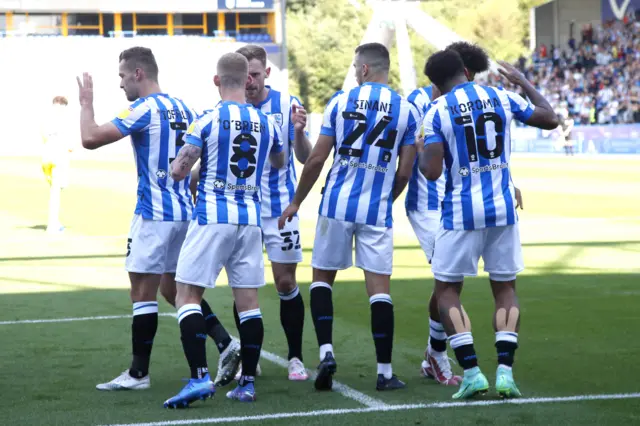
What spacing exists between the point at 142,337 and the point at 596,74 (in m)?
44.9

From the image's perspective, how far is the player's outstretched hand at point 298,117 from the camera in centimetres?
676

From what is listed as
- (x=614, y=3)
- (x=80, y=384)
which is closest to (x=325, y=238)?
(x=80, y=384)

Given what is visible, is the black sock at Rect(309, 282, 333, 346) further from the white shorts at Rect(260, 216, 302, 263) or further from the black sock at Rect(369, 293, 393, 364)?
the white shorts at Rect(260, 216, 302, 263)

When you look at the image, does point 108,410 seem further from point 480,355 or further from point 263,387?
point 480,355

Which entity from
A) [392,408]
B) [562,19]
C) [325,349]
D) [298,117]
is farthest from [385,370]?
[562,19]

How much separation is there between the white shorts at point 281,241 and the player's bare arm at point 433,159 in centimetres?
117

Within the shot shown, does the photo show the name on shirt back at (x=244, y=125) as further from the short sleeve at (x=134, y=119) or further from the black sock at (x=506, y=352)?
the black sock at (x=506, y=352)

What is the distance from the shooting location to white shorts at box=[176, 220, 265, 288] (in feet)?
19.9

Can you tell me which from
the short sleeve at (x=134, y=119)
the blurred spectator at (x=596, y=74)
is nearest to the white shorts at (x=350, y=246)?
the short sleeve at (x=134, y=119)

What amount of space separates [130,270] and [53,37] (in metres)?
59.8

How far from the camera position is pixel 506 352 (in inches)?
242

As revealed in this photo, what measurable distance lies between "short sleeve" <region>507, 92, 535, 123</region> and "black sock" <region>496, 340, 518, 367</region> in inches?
51.7

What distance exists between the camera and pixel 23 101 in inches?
2457

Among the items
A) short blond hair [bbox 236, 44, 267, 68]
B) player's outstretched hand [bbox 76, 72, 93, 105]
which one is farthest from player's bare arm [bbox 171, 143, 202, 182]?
short blond hair [bbox 236, 44, 267, 68]
